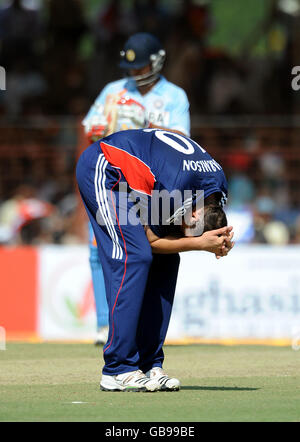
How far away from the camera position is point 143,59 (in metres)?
9.16

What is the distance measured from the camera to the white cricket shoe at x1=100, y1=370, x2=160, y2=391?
6102 mm

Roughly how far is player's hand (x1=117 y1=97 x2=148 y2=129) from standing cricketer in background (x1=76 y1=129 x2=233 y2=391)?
2623mm

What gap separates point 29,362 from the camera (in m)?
8.14

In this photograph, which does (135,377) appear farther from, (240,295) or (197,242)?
(240,295)

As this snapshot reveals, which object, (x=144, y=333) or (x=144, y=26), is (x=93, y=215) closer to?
(x=144, y=333)

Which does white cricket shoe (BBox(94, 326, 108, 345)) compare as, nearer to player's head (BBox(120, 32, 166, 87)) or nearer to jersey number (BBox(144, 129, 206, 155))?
player's head (BBox(120, 32, 166, 87))

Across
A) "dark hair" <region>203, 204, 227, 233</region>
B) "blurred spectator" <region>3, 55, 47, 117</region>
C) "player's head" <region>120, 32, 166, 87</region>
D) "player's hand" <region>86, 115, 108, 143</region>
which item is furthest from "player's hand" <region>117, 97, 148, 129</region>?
"blurred spectator" <region>3, 55, 47, 117</region>

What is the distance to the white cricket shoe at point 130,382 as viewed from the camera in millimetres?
6102

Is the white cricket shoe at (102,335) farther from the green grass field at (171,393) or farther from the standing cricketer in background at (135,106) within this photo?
the green grass field at (171,393)

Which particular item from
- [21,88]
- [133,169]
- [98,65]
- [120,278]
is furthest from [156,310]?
[98,65]

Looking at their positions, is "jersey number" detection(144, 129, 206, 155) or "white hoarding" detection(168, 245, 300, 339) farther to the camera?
"white hoarding" detection(168, 245, 300, 339)

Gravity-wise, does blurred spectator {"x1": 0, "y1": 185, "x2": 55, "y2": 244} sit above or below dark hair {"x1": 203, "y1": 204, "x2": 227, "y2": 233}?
below

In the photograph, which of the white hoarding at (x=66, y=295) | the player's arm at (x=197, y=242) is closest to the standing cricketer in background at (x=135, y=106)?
the white hoarding at (x=66, y=295)

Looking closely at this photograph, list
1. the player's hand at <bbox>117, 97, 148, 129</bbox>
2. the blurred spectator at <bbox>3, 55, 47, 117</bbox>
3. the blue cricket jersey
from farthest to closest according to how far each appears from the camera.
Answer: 1. the blurred spectator at <bbox>3, 55, 47, 117</bbox>
2. the player's hand at <bbox>117, 97, 148, 129</bbox>
3. the blue cricket jersey
